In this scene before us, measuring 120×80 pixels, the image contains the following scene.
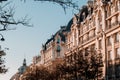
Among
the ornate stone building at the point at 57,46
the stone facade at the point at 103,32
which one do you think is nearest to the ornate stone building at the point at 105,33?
the stone facade at the point at 103,32

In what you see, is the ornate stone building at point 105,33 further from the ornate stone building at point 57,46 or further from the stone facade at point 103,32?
the ornate stone building at point 57,46

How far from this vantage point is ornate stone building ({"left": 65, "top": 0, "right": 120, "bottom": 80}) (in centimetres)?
6725

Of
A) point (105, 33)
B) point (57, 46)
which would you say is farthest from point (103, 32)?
point (57, 46)

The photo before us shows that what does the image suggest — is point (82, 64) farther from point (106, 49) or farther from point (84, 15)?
point (84, 15)

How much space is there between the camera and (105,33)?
71.9 m

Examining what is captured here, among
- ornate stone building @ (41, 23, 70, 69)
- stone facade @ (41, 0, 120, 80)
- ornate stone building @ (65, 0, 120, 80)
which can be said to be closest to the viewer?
ornate stone building @ (65, 0, 120, 80)

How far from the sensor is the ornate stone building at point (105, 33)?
221 ft

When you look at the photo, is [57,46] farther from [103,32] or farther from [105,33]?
[105,33]

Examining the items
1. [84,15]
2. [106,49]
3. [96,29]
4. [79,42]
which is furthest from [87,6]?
[106,49]

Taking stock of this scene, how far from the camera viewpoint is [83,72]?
63750mm

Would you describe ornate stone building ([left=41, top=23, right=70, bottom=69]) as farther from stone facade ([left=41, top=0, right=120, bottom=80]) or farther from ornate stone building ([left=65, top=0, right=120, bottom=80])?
ornate stone building ([left=65, top=0, right=120, bottom=80])

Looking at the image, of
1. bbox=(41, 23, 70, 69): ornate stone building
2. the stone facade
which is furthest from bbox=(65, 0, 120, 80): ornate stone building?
bbox=(41, 23, 70, 69): ornate stone building

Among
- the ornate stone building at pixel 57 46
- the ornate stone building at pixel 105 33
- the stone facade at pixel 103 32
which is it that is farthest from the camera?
the ornate stone building at pixel 57 46

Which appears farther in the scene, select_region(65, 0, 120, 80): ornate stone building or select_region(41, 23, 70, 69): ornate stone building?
select_region(41, 23, 70, 69): ornate stone building
